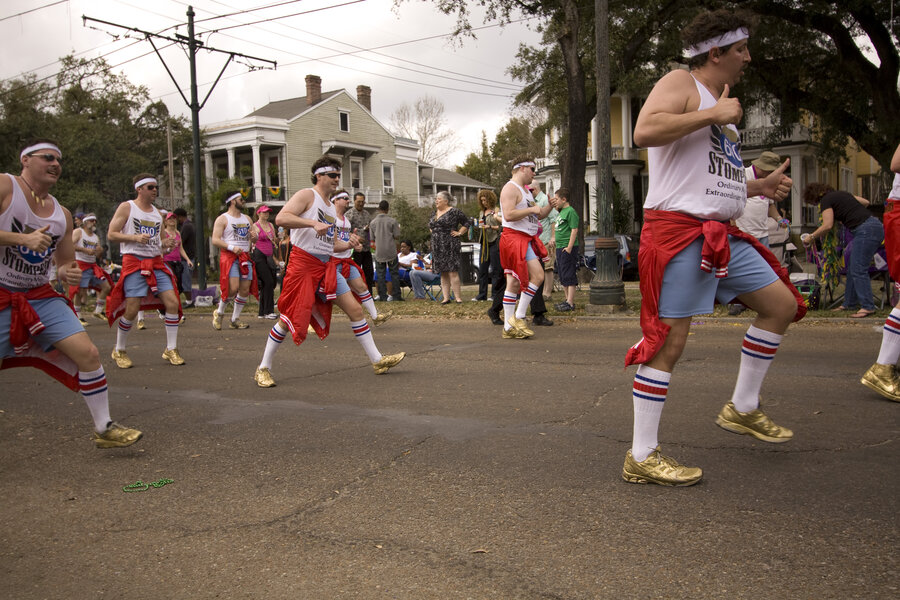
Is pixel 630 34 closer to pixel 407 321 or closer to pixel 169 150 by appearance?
pixel 407 321

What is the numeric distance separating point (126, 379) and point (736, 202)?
6239 mm

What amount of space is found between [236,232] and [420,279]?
5506mm

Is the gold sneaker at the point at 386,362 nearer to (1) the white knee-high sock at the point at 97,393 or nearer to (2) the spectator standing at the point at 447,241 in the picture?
(1) the white knee-high sock at the point at 97,393

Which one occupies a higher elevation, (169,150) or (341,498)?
(169,150)

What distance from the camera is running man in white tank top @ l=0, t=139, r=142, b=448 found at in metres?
Answer: 4.50

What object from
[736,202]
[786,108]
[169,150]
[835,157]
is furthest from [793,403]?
[169,150]

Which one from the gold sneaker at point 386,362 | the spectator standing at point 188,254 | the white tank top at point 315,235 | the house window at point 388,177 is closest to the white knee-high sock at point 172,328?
the white tank top at point 315,235

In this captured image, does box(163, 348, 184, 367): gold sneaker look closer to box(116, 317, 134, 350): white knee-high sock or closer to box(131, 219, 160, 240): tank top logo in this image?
box(116, 317, 134, 350): white knee-high sock

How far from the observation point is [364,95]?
57.2m

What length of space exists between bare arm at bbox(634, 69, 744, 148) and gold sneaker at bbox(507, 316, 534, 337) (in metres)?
5.98

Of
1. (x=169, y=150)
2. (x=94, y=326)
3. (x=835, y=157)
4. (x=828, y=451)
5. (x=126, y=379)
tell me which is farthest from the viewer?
(x=169, y=150)

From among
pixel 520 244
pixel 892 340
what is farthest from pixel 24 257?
pixel 520 244

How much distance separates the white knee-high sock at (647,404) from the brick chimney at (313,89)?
166 ft

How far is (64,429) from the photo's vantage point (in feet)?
18.5
